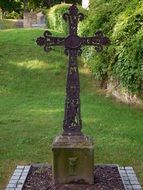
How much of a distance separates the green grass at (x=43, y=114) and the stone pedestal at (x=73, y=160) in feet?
3.29

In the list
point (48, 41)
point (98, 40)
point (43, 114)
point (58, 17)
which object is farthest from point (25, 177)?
point (58, 17)

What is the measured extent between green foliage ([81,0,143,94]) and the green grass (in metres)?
0.83

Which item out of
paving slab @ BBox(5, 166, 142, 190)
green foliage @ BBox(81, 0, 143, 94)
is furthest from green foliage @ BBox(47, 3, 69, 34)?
paving slab @ BBox(5, 166, 142, 190)

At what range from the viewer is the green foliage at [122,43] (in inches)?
431

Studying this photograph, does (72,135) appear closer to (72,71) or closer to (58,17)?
Result: (72,71)

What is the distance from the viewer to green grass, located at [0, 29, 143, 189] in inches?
316

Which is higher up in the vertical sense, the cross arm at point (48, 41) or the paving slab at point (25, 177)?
the cross arm at point (48, 41)

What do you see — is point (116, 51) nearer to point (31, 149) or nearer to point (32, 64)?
point (31, 149)

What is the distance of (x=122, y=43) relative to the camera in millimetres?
11539

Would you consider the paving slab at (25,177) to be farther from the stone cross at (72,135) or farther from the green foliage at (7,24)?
the green foliage at (7,24)

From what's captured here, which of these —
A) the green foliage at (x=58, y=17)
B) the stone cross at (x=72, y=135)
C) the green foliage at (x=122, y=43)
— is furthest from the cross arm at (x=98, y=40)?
the green foliage at (x=58, y=17)

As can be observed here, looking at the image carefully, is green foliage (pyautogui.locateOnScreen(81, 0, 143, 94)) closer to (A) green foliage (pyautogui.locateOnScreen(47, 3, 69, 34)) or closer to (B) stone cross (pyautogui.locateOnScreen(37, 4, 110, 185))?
(B) stone cross (pyautogui.locateOnScreen(37, 4, 110, 185))

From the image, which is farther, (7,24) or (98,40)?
(7,24)

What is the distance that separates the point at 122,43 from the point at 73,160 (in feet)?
19.2
